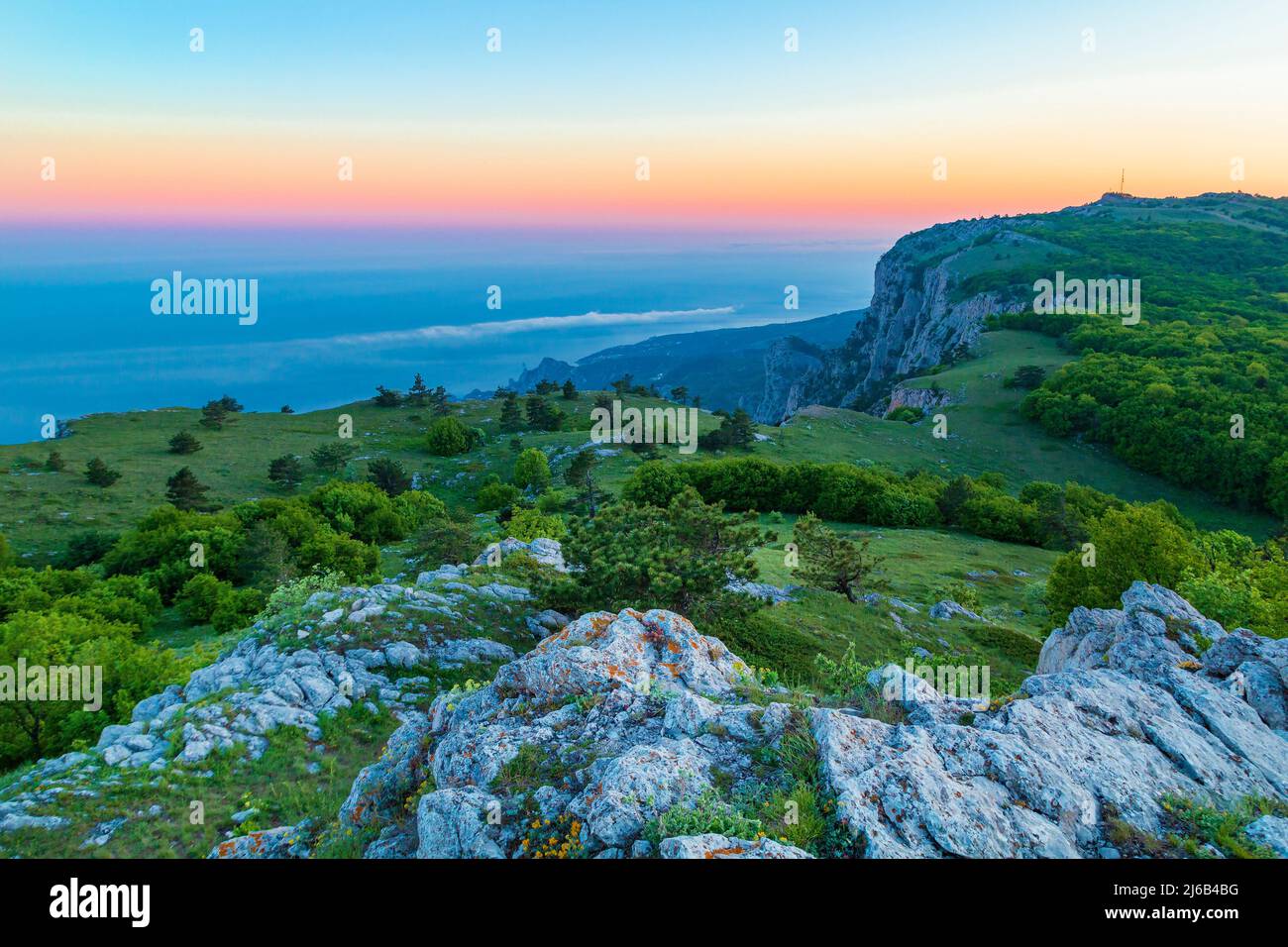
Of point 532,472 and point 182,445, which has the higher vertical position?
point 182,445

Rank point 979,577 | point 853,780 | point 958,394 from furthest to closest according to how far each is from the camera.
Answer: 1. point 958,394
2. point 979,577
3. point 853,780

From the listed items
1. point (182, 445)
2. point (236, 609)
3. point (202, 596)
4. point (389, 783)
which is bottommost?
point (236, 609)

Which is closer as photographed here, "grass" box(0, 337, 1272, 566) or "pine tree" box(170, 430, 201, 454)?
"grass" box(0, 337, 1272, 566)

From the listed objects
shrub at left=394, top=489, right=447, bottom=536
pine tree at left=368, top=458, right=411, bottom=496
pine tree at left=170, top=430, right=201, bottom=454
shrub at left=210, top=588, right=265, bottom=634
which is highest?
pine tree at left=170, top=430, right=201, bottom=454

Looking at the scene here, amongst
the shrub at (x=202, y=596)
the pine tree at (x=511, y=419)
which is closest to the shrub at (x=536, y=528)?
the shrub at (x=202, y=596)

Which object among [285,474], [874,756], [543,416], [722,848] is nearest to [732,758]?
[874,756]

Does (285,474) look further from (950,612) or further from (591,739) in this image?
(591,739)

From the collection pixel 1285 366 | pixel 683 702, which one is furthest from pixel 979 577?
pixel 1285 366

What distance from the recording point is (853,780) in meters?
8.80

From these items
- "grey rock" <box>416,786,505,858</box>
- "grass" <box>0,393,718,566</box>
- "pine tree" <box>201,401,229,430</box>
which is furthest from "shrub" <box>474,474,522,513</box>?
"grey rock" <box>416,786,505,858</box>

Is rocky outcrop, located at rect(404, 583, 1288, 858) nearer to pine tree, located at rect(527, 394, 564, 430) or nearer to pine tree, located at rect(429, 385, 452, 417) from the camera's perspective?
A: pine tree, located at rect(527, 394, 564, 430)

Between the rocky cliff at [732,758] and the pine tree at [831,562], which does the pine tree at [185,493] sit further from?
the pine tree at [831,562]
